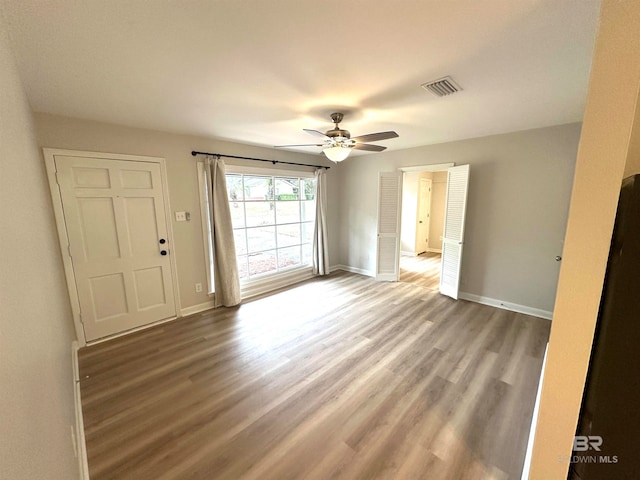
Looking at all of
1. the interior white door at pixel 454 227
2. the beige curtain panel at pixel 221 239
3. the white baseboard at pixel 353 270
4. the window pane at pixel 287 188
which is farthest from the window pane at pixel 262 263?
the interior white door at pixel 454 227

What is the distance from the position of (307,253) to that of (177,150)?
2.82 m

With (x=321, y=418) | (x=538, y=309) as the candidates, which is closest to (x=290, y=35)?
(x=321, y=418)

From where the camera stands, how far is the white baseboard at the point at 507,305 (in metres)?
3.27

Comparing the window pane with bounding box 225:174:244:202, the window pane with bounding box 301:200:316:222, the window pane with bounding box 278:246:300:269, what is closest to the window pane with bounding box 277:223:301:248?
the window pane with bounding box 278:246:300:269

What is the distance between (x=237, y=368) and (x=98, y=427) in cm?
98

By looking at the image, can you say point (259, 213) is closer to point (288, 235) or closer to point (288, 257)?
point (288, 235)

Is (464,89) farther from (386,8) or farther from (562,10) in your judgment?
(386,8)

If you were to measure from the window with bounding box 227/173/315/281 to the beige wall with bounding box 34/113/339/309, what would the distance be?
0.42m

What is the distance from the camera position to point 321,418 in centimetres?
181

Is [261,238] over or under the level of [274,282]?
over

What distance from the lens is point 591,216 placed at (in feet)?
3.14

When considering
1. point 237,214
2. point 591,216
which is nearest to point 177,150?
point 237,214

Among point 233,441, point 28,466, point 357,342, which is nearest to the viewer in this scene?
point 28,466

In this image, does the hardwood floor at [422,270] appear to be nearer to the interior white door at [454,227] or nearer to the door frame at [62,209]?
the interior white door at [454,227]
